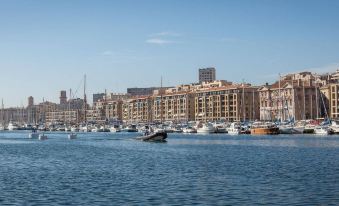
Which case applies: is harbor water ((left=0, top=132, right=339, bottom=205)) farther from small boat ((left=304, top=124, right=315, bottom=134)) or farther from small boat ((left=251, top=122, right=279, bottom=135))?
small boat ((left=304, top=124, right=315, bottom=134))

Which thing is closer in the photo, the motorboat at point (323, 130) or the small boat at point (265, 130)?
the motorboat at point (323, 130)

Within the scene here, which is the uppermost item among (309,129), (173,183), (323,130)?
(309,129)

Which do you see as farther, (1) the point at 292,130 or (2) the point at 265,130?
(1) the point at 292,130

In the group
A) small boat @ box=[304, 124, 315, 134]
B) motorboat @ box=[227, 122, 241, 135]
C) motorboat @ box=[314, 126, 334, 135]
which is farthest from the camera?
motorboat @ box=[227, 122, 241, 135]

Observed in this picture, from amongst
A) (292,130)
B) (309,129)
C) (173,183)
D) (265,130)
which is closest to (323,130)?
(309,129)

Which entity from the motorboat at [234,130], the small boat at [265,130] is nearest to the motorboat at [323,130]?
the small boat at [265,130]

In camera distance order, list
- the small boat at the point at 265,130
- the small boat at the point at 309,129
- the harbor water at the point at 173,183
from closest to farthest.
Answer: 1. the harbor water at the point at 173,183
2. the small boat at the point at 265,130
3. the small boat at the point at 309,129

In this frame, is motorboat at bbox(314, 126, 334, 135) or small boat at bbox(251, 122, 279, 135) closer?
motorboat at bbox(314, 126, 334, 135)

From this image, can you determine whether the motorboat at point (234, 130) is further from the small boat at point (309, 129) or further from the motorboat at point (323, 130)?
the motorboat at point (323, 130)

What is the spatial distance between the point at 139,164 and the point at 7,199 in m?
27.9

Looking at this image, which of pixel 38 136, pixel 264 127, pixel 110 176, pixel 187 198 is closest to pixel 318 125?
pixel 264 127

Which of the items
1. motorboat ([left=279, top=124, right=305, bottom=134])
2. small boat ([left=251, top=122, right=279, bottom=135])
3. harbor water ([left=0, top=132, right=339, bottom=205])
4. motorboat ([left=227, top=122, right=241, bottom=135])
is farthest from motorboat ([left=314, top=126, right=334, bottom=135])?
harbor water ([left=0, top=132, right=339, bottom=205])

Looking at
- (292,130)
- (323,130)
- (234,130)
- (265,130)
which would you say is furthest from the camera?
(234,130)

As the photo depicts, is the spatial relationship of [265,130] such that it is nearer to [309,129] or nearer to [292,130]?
[292,130]
